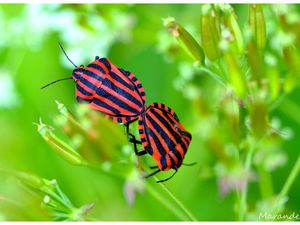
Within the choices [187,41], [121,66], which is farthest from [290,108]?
[187,41]

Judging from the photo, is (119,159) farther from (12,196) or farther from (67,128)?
(12,196)

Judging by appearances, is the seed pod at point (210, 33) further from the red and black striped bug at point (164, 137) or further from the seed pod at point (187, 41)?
the red and black striped bug at point (164, 137)

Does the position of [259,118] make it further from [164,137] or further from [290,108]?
[290,108]

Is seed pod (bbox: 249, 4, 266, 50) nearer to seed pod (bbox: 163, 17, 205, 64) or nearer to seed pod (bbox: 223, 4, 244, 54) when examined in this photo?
seed pod (bbox: 223, 4, 244, 54)

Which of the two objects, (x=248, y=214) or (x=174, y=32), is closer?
(x=174, y=32)

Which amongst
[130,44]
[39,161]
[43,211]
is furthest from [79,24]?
[43,211]

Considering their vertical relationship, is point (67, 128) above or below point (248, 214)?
above

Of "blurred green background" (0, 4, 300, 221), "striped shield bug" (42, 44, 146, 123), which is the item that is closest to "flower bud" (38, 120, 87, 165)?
"striped shield bug" (42, 44, 146, 123)
